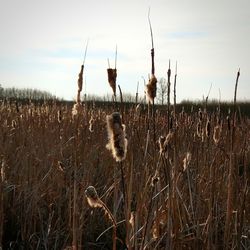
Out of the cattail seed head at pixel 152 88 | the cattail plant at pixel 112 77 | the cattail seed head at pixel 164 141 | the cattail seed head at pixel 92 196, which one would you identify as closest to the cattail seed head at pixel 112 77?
the cattail plant at pixel 112 77

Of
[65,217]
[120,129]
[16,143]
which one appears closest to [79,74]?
[120,129]

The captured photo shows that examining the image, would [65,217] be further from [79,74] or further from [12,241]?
[79,74]

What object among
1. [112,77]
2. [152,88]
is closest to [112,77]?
[112,77]

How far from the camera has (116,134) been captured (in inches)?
52.8

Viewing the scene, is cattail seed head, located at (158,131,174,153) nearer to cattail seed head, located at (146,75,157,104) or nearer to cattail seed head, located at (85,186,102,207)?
cattail seed head, located at (146,75,157,104)

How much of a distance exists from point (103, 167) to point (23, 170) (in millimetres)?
891

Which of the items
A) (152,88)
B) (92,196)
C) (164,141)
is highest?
(152,88)

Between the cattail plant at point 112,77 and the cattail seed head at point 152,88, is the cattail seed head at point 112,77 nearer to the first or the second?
the cattail plant at point 112,77

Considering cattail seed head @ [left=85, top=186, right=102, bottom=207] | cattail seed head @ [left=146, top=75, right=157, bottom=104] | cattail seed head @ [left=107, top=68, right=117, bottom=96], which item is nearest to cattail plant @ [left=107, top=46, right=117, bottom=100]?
cattail seed head @ [left=107, top=68, right=117, bottom=96]

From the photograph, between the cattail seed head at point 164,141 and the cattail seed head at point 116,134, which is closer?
the cattail seed head at point 116,134

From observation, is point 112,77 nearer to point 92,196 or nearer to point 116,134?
point 116,134

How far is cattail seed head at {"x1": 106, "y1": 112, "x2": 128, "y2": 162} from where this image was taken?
132 centimetres

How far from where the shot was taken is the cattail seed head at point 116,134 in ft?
4.32

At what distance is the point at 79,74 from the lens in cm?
230
